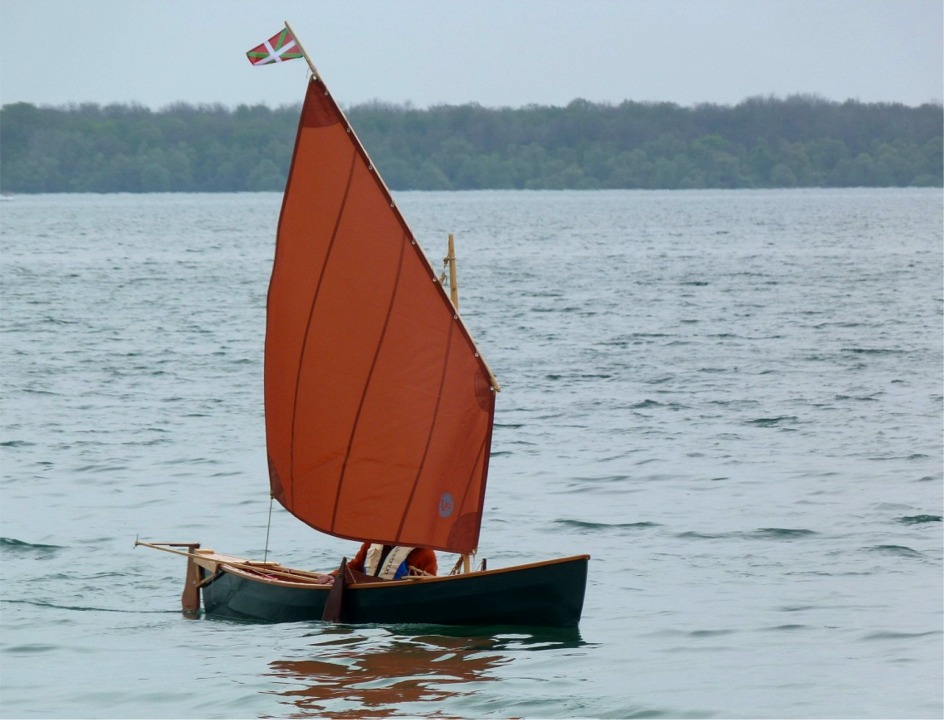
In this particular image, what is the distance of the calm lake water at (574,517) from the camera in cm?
1220

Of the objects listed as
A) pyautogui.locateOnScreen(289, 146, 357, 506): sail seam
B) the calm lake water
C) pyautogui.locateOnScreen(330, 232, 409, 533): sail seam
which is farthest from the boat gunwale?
pyautogui.locateOnScreen(289, 146, 357, 506): sail seam

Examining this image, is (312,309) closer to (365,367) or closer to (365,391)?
(365,367)

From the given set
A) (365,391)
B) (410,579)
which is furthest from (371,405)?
(410,579)

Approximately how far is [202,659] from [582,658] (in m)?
3.26

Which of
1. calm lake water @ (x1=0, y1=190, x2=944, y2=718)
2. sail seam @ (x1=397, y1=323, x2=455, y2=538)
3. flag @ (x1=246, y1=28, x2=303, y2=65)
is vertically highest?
flag @ (x1=246, y1=28, x2=303, y2=65)

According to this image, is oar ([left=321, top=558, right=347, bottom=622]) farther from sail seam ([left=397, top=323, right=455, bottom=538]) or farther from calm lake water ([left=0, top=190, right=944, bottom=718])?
sail seam ([left=397, top=323, right=455, bottom=538])

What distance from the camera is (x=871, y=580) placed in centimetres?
1580

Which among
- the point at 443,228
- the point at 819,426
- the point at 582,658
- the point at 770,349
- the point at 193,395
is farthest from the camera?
the point at 443,228

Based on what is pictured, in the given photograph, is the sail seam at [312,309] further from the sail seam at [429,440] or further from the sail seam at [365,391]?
the sail seam at [429,440]

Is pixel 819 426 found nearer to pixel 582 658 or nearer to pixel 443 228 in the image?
pixel 582 658

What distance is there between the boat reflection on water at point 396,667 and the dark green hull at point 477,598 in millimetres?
147

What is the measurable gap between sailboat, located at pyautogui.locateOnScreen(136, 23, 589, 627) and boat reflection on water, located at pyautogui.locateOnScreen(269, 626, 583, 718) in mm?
167

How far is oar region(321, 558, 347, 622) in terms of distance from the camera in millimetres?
12920

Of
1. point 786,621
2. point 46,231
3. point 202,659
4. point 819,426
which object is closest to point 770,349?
point 819,426
